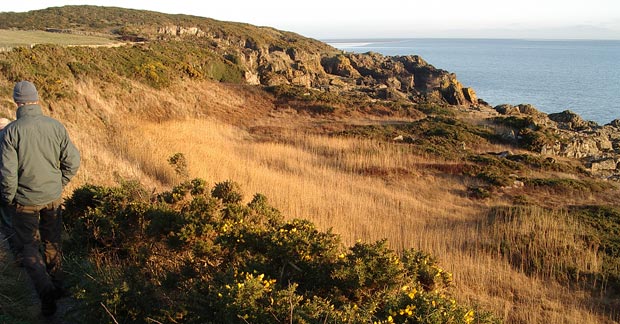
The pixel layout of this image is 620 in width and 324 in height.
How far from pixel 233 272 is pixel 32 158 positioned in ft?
7.28

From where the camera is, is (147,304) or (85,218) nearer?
(147,304)

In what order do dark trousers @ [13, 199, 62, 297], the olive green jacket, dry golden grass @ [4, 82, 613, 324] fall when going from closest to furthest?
the olive green jacket
dark trousers @ [13, 199, 62, 297]
dry golden grass @ [4, 82, 613, 324]

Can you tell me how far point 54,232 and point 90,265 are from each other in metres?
0.62

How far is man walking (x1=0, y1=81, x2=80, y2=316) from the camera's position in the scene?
14.1 feet

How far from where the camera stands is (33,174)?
4.44 metres

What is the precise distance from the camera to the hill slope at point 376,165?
7.62 metres

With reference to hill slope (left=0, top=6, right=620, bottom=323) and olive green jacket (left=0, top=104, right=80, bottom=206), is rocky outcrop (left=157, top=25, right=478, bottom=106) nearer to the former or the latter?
hill slope (left=0, top=6, right=620, bottom=323)

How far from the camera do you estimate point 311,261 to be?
14.6 feet

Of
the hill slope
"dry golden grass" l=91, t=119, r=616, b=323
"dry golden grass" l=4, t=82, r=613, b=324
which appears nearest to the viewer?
"dry golden grass" l=91, t=119, r=616, b=323

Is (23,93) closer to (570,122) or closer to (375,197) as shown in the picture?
(375,197)

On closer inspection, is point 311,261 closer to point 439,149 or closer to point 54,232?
point 54,232

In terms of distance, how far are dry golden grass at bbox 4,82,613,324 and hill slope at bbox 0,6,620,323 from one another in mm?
45

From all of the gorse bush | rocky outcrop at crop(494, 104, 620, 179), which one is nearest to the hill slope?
rocky outcrop at crop(494, 104, 620, 179)

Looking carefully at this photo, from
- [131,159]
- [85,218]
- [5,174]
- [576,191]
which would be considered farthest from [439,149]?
[5,174]
